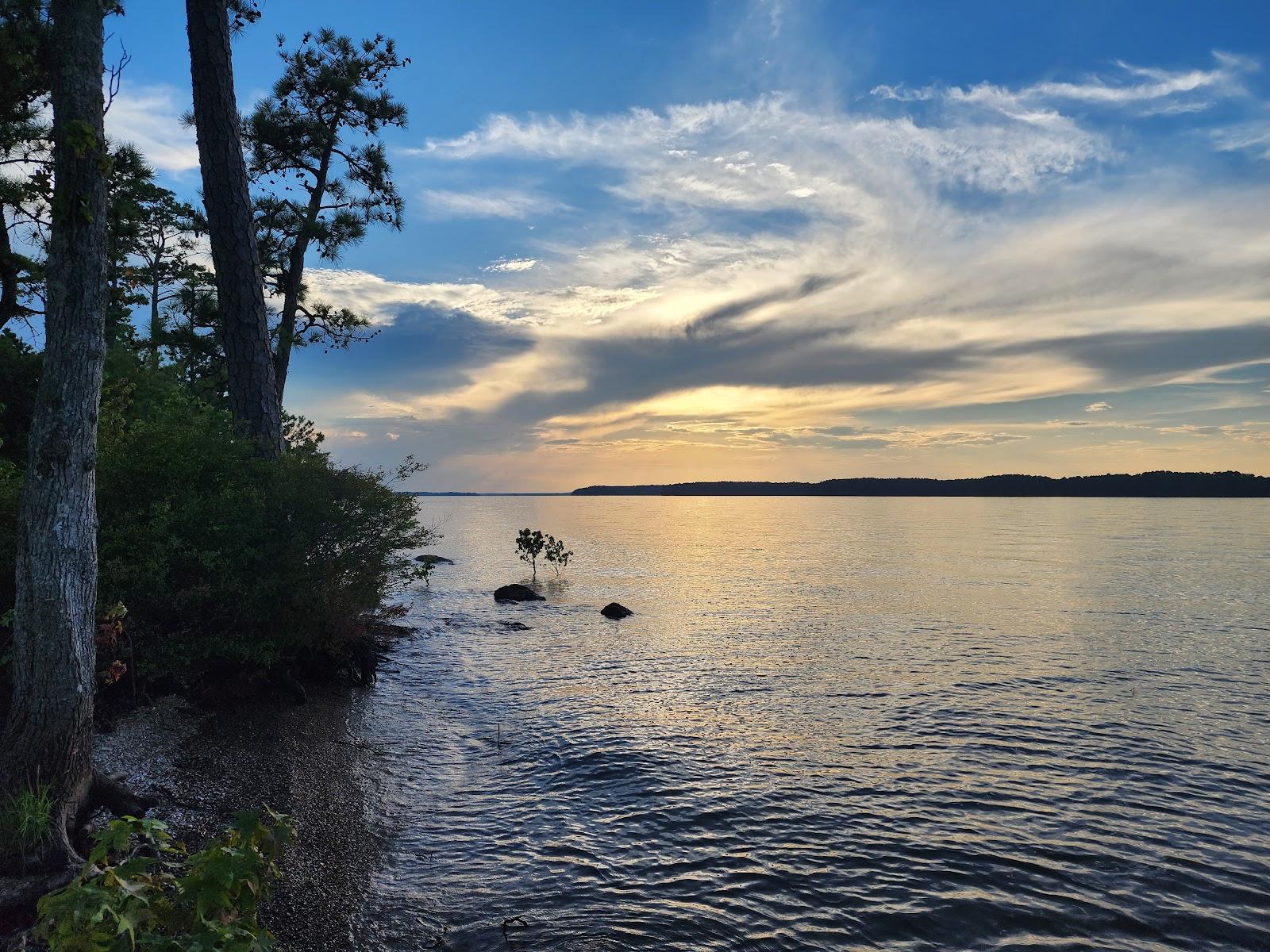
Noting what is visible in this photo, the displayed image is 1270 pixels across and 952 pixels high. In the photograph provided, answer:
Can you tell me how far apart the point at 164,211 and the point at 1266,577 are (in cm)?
7123

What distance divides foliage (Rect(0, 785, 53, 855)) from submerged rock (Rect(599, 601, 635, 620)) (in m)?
27.5

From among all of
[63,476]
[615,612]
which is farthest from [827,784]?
[615,612]

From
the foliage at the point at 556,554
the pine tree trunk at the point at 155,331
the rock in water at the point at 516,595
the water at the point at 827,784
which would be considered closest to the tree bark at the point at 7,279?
the pine tree trunk at the point at 155,331

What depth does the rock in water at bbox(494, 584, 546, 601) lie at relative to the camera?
4041 centimetres

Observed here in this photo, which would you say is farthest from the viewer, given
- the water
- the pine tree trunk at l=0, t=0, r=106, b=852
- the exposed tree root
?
the water

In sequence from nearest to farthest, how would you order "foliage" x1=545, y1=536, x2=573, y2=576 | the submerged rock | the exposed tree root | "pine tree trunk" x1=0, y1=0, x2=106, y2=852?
the exposed tree root < "pine tree trunk" x1=0, y1=0, x2=106, y2=852 < the submerged rock < "foliage" x1=545, y1=536, x2=573, y2=576

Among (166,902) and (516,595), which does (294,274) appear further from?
(166,902)

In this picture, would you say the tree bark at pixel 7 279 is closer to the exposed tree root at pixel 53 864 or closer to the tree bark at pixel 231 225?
the tree bark at pixel 231 225

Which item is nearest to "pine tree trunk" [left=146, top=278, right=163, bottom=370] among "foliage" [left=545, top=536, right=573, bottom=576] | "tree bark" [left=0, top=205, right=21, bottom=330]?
"tree bark" [left=0, top=205, right=21, bottom=330]

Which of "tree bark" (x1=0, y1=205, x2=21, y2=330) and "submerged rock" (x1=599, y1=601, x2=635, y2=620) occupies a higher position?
"tree bark" (x1=0, y1=205, x2=21, y2=330)

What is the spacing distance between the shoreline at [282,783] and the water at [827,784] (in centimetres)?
46

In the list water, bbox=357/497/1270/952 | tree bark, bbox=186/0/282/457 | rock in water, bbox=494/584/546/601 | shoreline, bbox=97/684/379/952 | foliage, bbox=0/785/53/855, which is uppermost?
tree bark, bbox=186/0/282/457

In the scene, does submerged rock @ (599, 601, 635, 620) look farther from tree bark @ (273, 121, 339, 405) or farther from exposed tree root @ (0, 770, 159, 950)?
exposed tree root @ (0, 770, 159, 950)

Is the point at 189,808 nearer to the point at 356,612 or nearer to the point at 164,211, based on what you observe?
the point at 356,612
